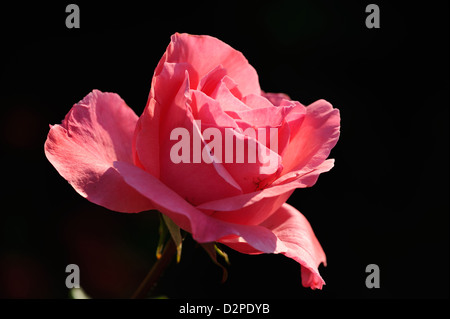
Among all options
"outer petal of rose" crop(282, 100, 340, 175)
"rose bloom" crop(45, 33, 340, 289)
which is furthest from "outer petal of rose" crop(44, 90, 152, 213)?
"outer petal of rose" crop(282, 100, 340, 175)

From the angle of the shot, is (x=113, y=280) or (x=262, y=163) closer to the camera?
(x=262, y=163)

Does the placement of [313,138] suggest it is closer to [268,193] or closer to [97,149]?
[268,193]

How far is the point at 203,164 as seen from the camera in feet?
1.78

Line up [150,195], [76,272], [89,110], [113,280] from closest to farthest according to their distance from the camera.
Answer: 1. [150,195]
2. [89,110]
3. [76,272]
4. [113,280]

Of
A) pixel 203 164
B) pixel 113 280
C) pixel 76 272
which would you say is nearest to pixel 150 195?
pixel 203 164

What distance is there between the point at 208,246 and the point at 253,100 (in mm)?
212

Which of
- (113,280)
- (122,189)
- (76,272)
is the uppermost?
(122,189)

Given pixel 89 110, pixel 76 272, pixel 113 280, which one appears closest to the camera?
pixel 89 110

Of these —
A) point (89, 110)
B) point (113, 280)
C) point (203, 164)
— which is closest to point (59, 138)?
point (89, 110)

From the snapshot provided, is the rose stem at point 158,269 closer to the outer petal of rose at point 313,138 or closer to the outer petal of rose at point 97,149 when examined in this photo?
the outer petal of rose at point 97,149

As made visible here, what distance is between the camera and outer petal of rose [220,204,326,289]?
57cm

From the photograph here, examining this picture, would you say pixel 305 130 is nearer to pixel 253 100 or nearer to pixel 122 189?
pixel 253 100

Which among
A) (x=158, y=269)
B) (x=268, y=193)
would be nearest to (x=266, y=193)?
(x=268, y=193)

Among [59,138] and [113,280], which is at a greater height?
[59,138]
